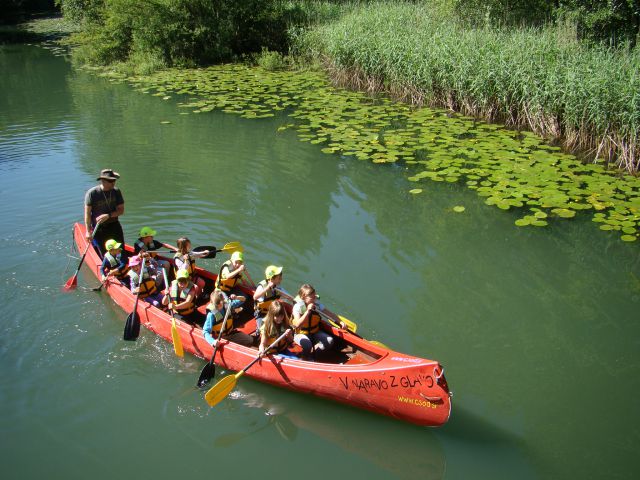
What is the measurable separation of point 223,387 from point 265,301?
123 centimetres

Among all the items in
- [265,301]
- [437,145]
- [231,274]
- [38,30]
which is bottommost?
[265,301]

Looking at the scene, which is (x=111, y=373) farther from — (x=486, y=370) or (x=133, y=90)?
(x=133, y=90)

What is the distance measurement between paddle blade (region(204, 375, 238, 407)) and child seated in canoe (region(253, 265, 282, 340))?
887 mm

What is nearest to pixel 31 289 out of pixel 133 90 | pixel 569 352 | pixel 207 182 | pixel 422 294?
pixel 207 182

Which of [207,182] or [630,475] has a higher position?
[207,182]

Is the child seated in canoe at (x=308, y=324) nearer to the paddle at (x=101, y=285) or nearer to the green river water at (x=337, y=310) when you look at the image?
the green river water at (x=337, y=310)

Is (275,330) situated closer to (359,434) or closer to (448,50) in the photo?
(359,434)

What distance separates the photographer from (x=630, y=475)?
484 centimetres

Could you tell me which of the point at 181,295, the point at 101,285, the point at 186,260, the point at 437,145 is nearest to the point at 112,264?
the point at 101,285

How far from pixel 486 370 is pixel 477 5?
51.9ft

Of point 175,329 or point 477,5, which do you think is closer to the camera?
point 175,329

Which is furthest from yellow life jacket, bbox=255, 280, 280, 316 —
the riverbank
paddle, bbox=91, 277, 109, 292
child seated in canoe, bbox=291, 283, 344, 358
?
the riverbank

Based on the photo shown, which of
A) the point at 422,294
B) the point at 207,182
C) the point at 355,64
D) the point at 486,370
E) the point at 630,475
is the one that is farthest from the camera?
the point at 355,64

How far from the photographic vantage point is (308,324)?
595cm
